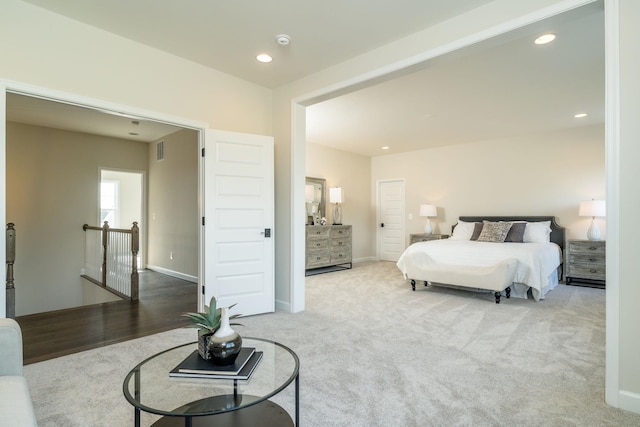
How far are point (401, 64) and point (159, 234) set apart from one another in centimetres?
569

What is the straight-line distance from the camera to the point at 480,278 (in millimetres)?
4227

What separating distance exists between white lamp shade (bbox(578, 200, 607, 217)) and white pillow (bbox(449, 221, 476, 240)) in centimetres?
165

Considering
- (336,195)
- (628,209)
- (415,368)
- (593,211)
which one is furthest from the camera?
(336,195)

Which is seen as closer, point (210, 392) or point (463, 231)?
point (210, 392)

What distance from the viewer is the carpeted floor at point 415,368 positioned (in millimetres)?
1826

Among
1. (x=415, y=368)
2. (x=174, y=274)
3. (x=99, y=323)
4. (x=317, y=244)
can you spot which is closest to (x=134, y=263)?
(x=99, y=323)

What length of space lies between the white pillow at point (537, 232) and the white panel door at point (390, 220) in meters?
2.77

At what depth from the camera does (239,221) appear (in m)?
3.59

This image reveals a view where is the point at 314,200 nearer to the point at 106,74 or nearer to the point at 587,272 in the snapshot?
the point at 106,74

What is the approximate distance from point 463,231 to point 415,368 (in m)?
4.50

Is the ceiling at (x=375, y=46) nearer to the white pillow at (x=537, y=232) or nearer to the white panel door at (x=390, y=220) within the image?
the white pillow at (x=537, y=232)

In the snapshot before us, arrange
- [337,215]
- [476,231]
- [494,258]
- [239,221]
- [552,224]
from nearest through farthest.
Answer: [239,221] → [494,258] → [552,224] → [476,231] → [337,215]

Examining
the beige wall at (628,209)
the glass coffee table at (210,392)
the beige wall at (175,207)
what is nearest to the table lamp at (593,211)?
the beige wall at (628,209)

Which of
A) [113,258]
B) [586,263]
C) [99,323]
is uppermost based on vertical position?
[113,258]
